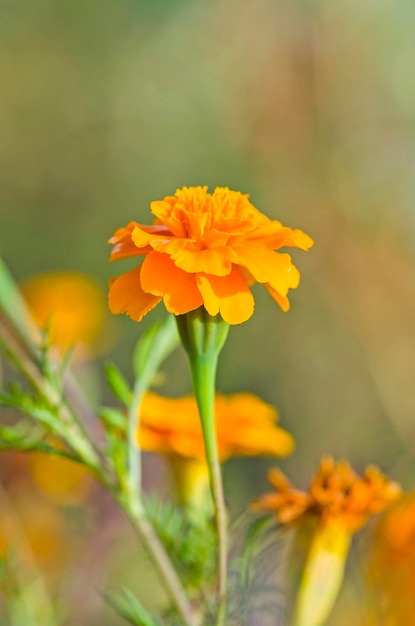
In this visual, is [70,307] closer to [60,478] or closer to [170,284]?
[60,478]

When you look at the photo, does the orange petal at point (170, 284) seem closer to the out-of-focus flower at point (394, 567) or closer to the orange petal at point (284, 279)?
the orange petal at point (284, 279)

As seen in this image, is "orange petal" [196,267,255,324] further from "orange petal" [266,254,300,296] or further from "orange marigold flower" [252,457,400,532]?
"orange marigold flower" [252,457,400,532]

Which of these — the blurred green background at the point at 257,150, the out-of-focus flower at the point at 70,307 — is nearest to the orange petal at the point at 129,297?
the out-of-focus flower at the point at 70,307

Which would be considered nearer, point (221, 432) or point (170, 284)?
point (170, 284)

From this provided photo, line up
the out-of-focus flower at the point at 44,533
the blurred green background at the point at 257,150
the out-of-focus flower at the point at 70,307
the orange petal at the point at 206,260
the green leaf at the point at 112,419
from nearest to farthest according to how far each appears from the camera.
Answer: the orange petal at the point at 206,260, the green leaf at the point at 112,419, the out-of-focus flower at the point at 44,533, the out-of-focus flower at the point at 70,307, the blurred green background at the point at 257,150

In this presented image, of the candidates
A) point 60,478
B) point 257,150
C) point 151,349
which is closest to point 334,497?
point 151,349

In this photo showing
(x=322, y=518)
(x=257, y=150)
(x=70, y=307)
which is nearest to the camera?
(x=322, y=518)

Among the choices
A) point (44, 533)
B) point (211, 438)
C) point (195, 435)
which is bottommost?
point (44, 533)

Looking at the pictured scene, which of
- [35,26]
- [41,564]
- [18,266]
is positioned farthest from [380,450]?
[35,26]
